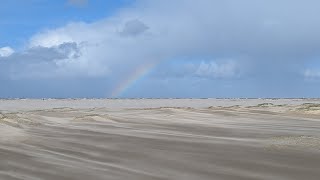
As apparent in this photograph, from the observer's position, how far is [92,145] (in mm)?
15766

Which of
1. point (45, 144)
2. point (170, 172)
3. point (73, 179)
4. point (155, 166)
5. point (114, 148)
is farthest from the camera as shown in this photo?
point (45, 144)

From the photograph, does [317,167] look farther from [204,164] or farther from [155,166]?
[155,166]

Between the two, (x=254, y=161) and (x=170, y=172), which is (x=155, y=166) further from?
(x=254, y=161)

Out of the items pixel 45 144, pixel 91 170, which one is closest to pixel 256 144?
pixel 91 170

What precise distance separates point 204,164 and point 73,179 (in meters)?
3.48

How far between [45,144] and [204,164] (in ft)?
24.6

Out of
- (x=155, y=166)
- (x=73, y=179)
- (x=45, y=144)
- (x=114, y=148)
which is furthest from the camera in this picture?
(x=45, y=144)

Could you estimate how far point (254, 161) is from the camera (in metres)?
11.2

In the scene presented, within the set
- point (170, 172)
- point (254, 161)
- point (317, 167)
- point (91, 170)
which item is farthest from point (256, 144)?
point (91, 170)

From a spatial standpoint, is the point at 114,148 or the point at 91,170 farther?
the point at 114,148

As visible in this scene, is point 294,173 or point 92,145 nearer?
point 294,173

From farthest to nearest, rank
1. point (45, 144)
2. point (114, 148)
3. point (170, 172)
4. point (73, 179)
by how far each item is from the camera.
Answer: point (45, 144), point (114, 148), point (170, 172), point (73, 179)

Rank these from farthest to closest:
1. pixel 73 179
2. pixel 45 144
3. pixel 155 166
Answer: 1. pixel 45 144
2. pixel 155 166
3. pixel 73 179

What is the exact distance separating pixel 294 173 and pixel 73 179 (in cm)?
491
